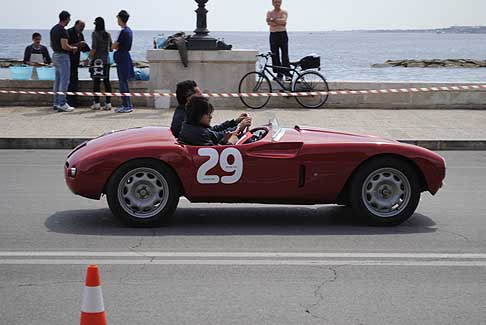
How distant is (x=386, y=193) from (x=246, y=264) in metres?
2.02

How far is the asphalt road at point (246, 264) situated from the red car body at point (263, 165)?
0.34 m

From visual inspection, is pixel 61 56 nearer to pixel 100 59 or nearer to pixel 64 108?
pixel 100 59

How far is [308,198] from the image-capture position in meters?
8.63

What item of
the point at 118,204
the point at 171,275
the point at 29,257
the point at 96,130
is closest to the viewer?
the point at 171,275

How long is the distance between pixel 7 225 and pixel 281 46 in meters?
11.8

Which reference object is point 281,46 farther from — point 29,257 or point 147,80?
point 29,257

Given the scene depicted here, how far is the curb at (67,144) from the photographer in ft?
48.1

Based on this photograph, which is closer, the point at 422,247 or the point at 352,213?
the point at 422,247

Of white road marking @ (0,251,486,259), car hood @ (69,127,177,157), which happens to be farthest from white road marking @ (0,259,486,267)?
car hood @ (69,127,177,157)

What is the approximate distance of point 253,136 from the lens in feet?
29.0

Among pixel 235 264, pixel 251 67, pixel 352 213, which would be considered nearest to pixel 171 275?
pixel 235 264

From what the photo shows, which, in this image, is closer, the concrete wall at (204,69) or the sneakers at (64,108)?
the sneakers at (64,108)

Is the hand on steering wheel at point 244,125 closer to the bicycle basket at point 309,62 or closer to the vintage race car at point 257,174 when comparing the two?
the vintage race car at point 257,174

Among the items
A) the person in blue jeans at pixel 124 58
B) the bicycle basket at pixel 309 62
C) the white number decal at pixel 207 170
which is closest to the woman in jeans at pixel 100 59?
the person in blue jeans at pixel 124 58
